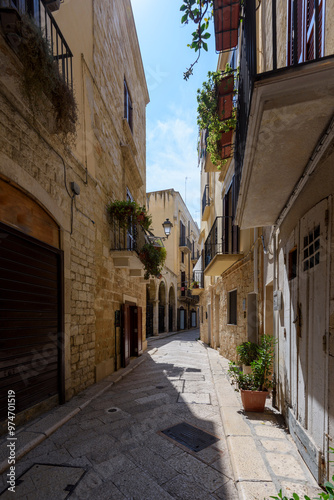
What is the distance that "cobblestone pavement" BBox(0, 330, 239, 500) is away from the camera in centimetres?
245

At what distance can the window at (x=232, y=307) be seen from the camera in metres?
8.16

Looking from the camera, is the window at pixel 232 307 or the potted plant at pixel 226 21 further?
the window at pixel 232 307

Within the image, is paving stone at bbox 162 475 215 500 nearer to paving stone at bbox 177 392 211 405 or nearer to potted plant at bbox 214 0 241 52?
paving stone at bbox 177 392 211 405

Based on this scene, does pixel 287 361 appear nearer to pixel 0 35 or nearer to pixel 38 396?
pixel 38 396

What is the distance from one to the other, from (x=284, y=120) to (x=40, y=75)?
3293 millimetres

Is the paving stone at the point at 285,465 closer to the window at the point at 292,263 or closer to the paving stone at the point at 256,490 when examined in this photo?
the paving stone at the point at 256,490

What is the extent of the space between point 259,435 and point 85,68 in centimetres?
744

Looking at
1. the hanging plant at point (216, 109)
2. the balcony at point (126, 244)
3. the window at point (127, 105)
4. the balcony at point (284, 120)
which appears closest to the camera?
the balcony at point (284, 120)

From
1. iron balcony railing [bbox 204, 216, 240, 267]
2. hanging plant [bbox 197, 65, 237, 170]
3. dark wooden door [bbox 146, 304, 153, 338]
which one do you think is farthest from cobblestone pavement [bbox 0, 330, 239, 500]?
dark wooden door [bbox 146, 304, 153, 338]

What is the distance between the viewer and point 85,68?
602 cm

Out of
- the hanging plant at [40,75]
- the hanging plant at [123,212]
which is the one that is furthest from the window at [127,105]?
the hanging plant at [40,75]

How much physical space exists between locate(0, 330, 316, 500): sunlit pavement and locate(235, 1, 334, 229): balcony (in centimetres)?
300

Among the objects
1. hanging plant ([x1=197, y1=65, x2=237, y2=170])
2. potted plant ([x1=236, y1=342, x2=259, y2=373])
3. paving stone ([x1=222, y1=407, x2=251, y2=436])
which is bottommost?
paving stone ([x1=222, y1=407, x2=251, y2=436])

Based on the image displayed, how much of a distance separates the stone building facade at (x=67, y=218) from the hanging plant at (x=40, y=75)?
0.11m
